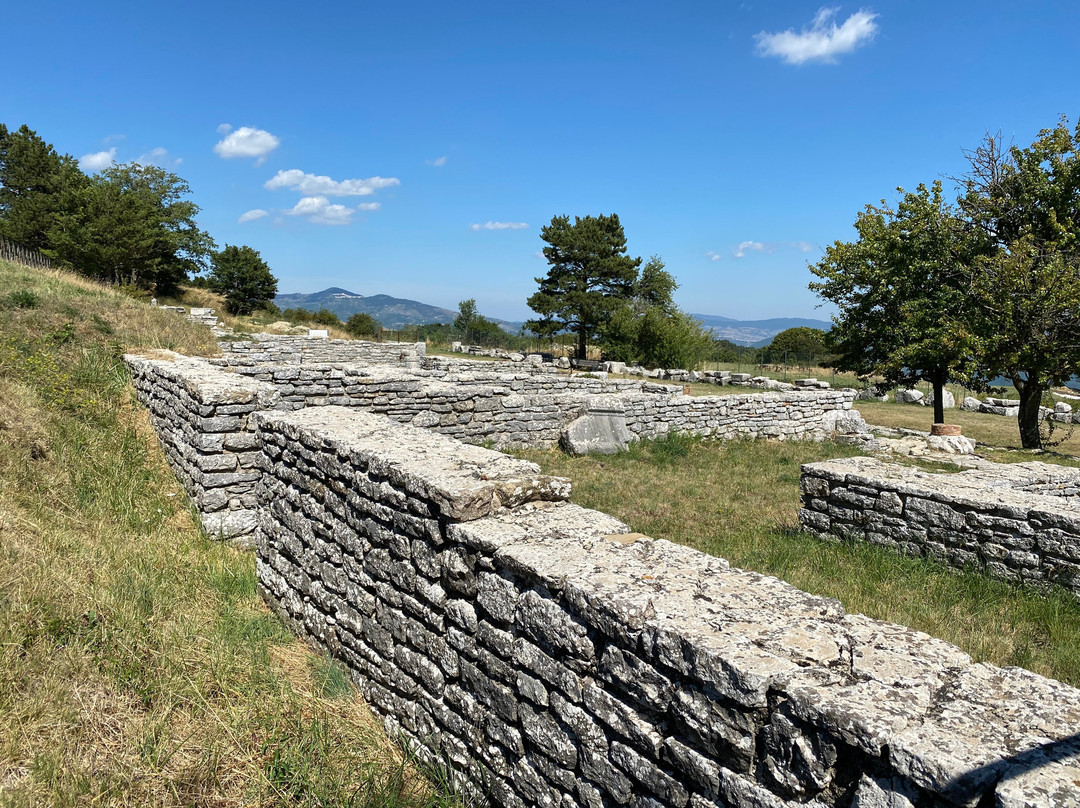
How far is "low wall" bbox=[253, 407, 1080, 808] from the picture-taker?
1.75m

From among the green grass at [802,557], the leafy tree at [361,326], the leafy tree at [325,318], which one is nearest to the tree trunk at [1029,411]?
the green grass at [802,557]

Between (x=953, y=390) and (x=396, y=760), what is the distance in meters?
35.9

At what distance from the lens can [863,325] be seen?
17.0 metres

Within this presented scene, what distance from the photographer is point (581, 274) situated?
42.6 meters

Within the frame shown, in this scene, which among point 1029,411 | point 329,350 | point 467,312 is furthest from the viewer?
point 467,312

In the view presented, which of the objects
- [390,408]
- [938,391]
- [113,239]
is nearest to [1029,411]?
[938,391]

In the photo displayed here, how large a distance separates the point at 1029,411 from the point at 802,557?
512 inches

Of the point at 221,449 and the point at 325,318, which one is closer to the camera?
the point at 221,449

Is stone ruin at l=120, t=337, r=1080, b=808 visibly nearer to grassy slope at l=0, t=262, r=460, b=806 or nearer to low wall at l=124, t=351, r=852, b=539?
grassy slope at l=0, t=262, r=460, b=806

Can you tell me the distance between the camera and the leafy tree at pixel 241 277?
124ft

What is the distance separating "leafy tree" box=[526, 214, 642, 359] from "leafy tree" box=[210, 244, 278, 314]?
18.1 metres

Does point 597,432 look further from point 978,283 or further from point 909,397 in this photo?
point 909,397

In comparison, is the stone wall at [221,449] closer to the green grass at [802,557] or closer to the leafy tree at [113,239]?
the green grass at [802,557]

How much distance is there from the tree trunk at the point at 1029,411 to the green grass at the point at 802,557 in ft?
25.6
